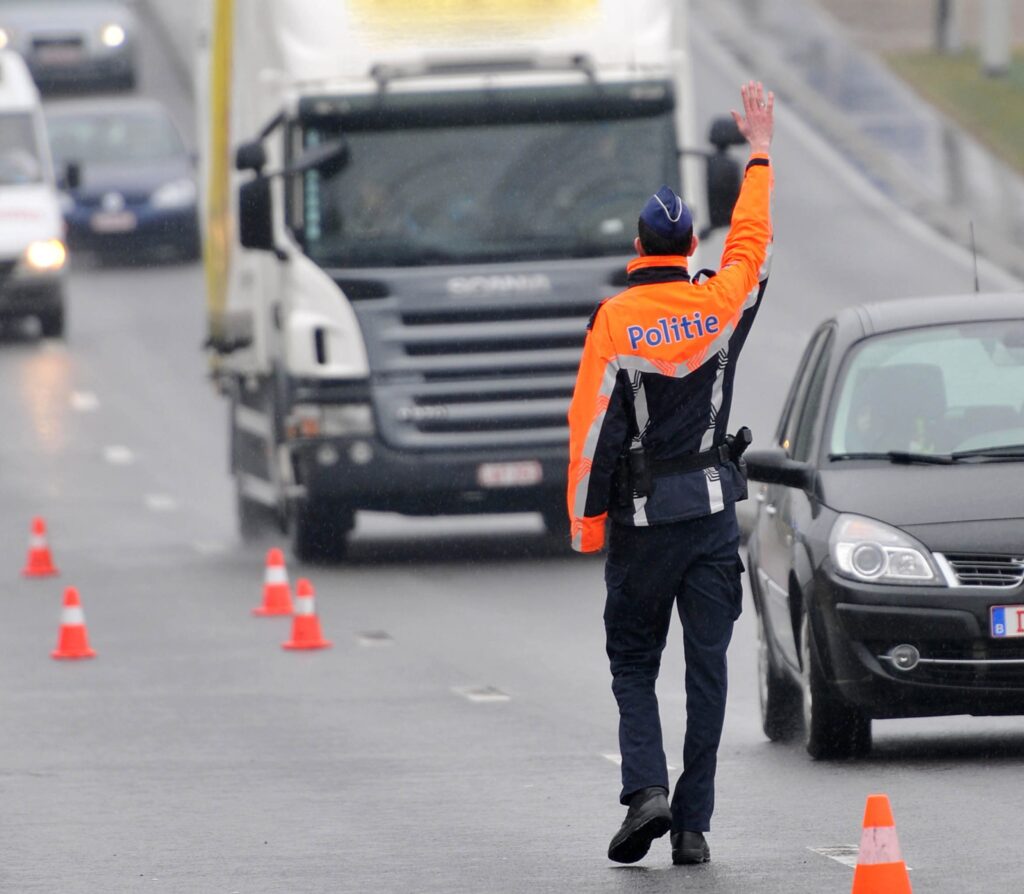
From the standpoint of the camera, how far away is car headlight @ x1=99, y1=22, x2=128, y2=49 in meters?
40.8

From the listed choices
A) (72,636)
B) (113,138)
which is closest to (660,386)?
(72,636)

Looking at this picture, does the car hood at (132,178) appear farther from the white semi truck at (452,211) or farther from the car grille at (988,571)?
the car grille at (988,571)

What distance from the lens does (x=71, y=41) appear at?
134ft

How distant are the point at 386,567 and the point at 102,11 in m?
24.1

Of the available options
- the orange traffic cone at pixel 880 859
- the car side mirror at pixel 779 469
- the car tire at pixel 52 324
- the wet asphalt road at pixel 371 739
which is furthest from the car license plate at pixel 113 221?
the orange traffic cone at pixel 880 859

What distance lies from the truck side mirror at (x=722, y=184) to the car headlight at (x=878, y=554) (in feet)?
23.0

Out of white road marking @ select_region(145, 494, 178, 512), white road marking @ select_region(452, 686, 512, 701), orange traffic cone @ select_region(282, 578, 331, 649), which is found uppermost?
white road marking @ select_region(452, 686, 512, 701)

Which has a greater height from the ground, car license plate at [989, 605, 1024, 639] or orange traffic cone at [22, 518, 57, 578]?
car license plate at [989, 605, 1024, 639]

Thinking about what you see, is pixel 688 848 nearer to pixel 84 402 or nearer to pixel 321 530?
pixel 321 530

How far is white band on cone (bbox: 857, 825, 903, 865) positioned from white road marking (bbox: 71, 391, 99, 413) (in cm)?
2150

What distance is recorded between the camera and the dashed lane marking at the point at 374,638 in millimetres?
14672

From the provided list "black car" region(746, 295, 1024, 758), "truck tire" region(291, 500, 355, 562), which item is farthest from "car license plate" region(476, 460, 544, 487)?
"black car" region(746, 295, 1024, 758)


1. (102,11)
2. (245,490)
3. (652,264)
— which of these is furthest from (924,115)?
(652,264)

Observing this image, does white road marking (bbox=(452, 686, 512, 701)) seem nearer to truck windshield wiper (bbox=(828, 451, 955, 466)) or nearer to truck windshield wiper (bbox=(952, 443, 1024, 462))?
truck windshield wiper (bbox=(828, 451, 955, 466))
